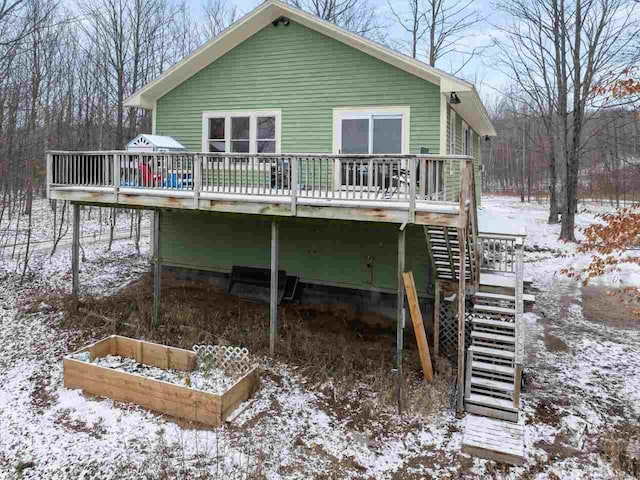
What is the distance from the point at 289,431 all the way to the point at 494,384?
10.3 feet

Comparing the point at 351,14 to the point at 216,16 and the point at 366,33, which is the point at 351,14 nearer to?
the point at 366,33

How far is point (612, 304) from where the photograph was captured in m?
12.3

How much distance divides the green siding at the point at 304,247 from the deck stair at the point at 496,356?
211 centimetres

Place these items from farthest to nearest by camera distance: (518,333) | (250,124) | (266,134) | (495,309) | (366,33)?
(366,33) → (250,124) → (266,134) → (495,309) → (518,333)

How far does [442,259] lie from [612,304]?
21.4 feet

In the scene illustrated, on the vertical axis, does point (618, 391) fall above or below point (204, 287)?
below

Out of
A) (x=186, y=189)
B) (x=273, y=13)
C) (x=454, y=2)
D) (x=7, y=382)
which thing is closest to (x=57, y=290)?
(x=7, y=382)

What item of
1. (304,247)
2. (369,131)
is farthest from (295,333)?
(369,131)

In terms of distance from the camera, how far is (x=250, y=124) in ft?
37.4

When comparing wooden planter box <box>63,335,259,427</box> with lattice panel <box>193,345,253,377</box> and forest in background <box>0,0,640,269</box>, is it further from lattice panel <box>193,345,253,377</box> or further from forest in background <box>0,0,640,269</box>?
forest in background <box>0,0,640,269</box>

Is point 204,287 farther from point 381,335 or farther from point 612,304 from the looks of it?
point 612,304

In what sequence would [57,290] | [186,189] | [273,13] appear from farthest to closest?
[57,290]
[273,13]
[186,189]

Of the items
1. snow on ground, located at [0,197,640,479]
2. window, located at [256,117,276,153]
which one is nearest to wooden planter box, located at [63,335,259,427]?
snow on ground, located at [0,197,640,479]

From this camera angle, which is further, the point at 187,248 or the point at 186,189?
the point at 187,248
